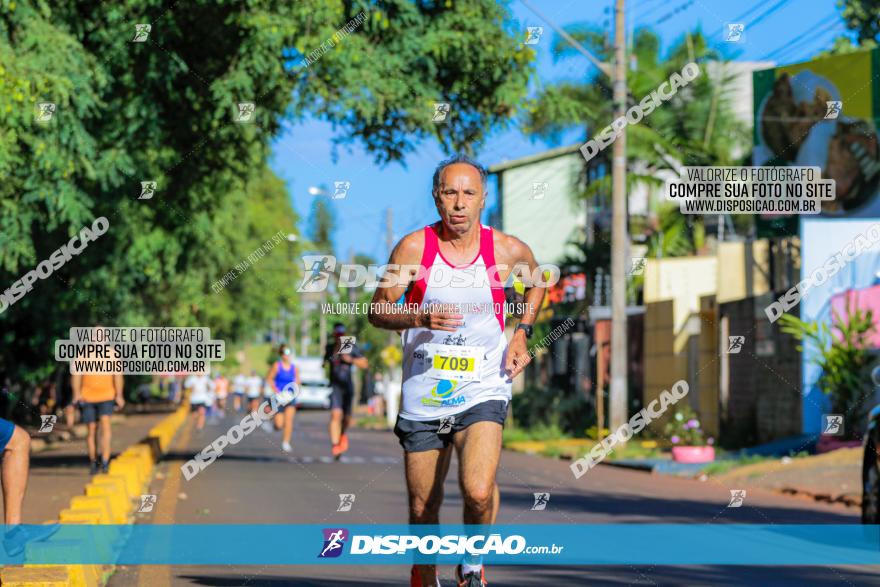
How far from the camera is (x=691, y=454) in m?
24.6

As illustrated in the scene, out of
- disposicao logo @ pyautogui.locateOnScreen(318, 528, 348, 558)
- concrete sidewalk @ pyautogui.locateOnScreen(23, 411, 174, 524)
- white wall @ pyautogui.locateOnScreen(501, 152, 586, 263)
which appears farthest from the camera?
white wall @ pyautogui.locateOnScreen(501, 152, 586, 263)

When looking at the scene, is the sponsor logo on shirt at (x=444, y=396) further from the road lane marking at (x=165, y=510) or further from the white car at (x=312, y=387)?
the white car at (x=312, y=387)

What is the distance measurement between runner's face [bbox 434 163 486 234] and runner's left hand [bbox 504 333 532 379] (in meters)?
0.56

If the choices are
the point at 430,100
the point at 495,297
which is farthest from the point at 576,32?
the point at 495,297

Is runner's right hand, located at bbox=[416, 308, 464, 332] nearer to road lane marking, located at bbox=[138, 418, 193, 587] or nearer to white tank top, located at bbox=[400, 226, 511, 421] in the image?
white tank top, located at bbox=[400, 226, 511, 421]

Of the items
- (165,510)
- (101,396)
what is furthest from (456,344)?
(101,396)

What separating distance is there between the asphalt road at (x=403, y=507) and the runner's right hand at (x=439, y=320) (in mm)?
2654

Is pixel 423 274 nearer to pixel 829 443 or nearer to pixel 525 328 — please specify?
pixel 525 328

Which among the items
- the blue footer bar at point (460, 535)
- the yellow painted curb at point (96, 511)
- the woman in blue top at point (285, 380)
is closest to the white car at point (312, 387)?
the woman in blue top at point (285, 380)

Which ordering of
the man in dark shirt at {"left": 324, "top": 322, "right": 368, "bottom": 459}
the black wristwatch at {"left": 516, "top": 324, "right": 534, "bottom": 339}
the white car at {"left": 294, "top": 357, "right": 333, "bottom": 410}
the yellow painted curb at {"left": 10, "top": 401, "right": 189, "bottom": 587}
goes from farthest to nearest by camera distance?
the white car at {"left": 294, "top": 357, "right": 333, "bottom": 410}, the man in dark shirt at {"left": 324, "top": 322, "right": 368, "bottom": 459}, the yellow painted curb at {"left": 10, "top": 401, "right": 189, "bottom": 587}, the black wristwatch at {"left": 516, "top": 324, "right": 534, "bottom": 339}

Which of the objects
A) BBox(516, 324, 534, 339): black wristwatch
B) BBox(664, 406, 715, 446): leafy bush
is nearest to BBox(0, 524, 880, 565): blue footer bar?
BBox(516, 324, 534, 339): black wristwatch

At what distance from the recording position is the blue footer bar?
9891 mm

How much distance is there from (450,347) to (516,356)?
32cm

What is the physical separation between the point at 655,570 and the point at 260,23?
9.51 m
